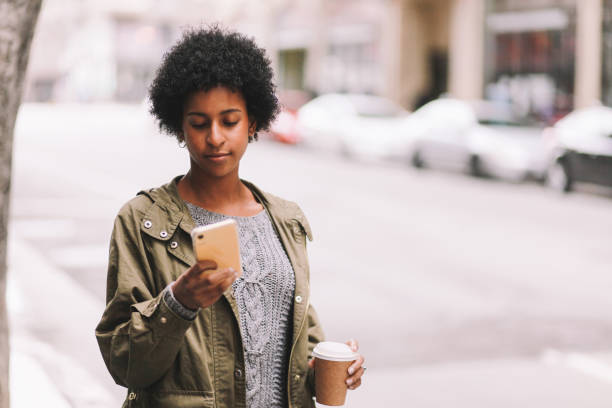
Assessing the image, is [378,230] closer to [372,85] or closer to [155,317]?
[155,317]

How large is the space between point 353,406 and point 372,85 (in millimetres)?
30146

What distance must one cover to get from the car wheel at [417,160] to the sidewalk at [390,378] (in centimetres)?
1419

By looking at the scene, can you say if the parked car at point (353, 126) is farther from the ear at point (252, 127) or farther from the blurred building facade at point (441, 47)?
the ear at point (252, 127)

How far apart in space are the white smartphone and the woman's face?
0.34m

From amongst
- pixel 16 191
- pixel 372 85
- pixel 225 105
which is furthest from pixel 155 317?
pixel 372 85

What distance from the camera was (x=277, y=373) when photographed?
2236mm

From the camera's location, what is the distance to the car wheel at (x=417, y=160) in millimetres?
20500

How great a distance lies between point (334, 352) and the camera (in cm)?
232

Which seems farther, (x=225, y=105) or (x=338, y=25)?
(x=338, y=25)

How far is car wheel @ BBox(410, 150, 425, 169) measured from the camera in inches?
807

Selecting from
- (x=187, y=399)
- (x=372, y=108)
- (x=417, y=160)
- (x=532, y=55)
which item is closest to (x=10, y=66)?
(x=187, y=399)

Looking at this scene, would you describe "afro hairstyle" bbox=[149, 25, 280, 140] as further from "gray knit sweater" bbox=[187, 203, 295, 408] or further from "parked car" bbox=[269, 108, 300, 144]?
"parked car" bbox=[269, 108, 300, 144]

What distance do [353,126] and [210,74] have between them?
22.0 metres

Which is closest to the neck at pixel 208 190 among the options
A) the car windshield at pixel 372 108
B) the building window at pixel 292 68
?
the car windshield at pixel 372 108
